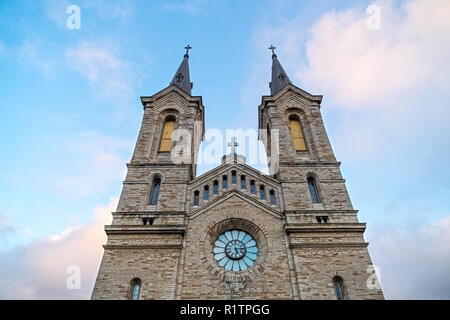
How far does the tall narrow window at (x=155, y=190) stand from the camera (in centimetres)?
1754

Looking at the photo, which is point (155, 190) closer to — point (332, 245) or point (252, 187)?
point (252, 187)

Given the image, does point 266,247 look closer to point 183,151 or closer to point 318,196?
point 318,196

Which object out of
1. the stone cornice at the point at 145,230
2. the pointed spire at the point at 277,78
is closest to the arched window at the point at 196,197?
the stone cornice at the point at 145,230

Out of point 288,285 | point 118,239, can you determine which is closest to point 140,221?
point 118,239

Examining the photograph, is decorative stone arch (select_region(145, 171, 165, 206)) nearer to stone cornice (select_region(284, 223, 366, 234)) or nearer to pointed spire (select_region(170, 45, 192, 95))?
stone cornice (select_region(284, 223, 366, 234))

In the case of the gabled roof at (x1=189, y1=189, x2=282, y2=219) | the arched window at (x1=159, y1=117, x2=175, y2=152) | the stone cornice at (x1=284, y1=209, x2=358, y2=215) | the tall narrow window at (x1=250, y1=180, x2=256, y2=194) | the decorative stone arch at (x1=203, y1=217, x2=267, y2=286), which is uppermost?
the arched window at (x1=159, y1=117, x2=175, y2=152)

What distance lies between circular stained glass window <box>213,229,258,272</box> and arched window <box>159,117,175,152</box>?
7.56 m

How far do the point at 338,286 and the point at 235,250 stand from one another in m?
5.00

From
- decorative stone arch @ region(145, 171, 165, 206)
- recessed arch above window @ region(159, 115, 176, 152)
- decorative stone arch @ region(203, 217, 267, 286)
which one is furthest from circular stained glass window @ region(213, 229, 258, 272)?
recessed arch above window @ region(159, 115, 176, 152)

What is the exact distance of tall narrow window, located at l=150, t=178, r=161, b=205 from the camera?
17.5 meters

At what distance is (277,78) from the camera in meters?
27.3

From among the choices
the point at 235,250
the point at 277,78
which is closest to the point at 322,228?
the point at 235,250

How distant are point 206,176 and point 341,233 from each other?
26.7 ft
